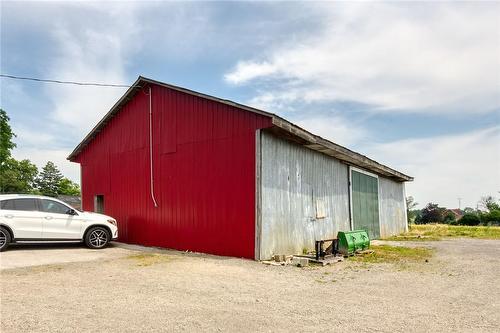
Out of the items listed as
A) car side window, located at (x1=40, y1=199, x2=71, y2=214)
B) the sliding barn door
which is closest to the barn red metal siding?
car side window, located at (x1=40, y1=199, x2=71, y2=214)

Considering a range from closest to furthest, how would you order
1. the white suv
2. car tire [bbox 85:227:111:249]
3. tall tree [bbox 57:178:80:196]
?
the white suv < car tire [bbox 85:227:111:249] < tall tree [bbox 57:178:80:196]

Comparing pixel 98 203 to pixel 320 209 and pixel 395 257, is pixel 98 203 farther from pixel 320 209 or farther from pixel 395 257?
pixel 395 257

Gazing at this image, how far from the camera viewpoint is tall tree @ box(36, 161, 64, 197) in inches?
3002

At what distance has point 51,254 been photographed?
10.6 meters

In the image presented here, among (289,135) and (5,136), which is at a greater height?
(5,136)

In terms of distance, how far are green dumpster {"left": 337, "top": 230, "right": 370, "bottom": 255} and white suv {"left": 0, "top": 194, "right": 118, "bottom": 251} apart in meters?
7.08

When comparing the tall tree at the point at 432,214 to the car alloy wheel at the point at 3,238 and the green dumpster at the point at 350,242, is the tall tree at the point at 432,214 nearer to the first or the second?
the green dumpster at the point at 350,242

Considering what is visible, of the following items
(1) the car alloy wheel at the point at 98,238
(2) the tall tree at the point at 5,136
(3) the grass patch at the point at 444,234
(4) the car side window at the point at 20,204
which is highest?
(2) the tall tree at the point at 5,136

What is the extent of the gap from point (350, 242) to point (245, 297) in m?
5.52

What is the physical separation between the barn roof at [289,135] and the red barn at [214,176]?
39 millimetres

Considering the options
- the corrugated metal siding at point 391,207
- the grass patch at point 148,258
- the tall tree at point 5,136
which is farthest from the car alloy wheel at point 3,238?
the tall tree at point 5,136

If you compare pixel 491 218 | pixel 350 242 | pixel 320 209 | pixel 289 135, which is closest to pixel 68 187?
pixel 491 218

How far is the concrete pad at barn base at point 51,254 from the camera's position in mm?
9250

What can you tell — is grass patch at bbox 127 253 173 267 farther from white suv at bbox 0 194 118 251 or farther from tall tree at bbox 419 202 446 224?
tall tree at bbox 419 202 446 224
